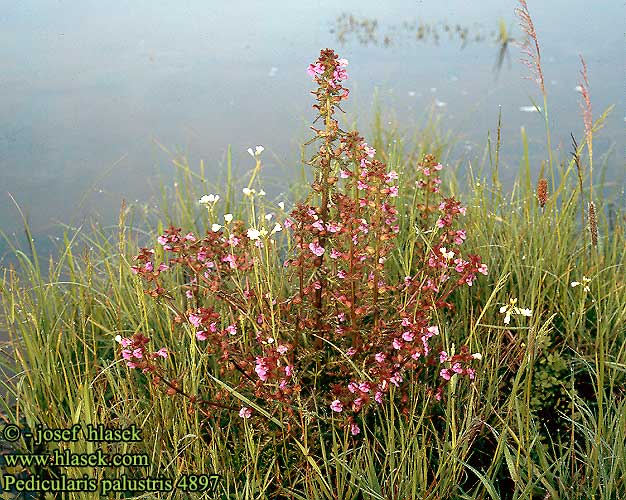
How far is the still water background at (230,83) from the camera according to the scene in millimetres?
4504

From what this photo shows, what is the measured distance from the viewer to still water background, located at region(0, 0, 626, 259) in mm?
4504

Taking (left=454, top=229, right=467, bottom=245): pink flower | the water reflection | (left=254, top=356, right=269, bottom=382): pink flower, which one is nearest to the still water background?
the water reflection

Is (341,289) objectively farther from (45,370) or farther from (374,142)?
(374,142)

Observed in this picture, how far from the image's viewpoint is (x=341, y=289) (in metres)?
2.11

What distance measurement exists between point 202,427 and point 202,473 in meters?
0.26

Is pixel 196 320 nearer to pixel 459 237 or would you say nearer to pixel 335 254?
pixel 335 254

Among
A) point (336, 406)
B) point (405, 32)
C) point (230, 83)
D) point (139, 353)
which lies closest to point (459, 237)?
point (336, 406)

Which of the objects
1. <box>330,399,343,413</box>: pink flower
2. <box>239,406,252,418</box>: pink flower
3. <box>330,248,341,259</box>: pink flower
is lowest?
<box>239,406,252,418</box>: pink flower

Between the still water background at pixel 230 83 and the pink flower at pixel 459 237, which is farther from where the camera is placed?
the still water background at pixel 230 83

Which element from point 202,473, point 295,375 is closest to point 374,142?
point 295,375

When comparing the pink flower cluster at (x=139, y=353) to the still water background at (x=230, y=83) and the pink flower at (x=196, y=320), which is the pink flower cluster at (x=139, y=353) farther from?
the still water background at (x=230, y=83)

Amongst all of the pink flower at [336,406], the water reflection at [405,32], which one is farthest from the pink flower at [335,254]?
the water reflection at [405,32]

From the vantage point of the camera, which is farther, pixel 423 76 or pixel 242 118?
pixel 423 76

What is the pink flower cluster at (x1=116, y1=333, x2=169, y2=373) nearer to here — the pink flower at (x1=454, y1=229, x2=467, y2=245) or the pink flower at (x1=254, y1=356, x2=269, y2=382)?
the pink flower at (x1=254, y1=356, x2=269, y2=382)
